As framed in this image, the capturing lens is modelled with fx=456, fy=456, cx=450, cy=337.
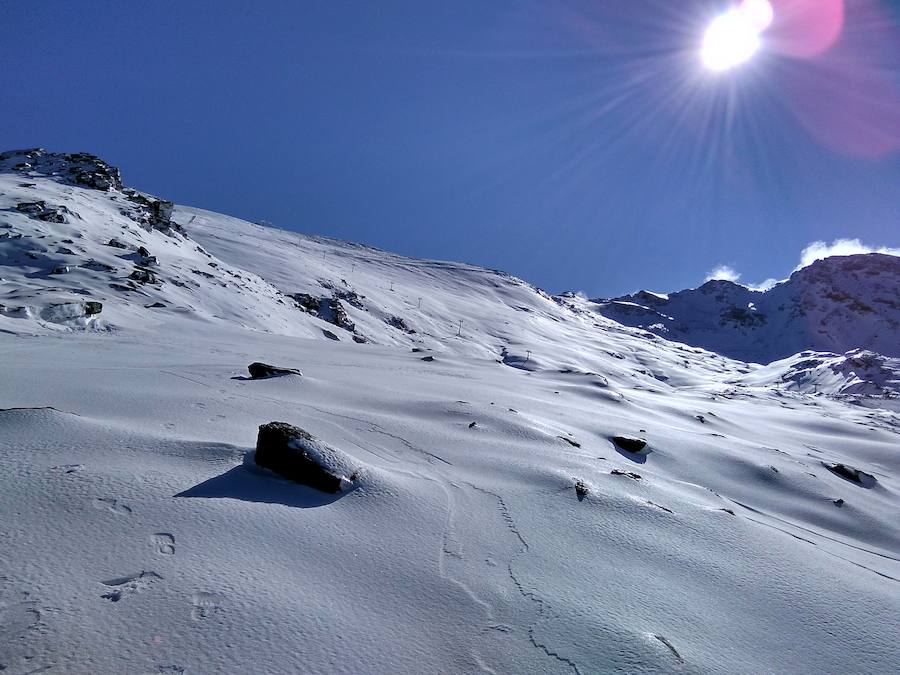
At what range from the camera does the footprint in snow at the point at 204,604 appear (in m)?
2.31

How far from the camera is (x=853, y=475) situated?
11.6m

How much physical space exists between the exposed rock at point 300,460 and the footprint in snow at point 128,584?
1485mm

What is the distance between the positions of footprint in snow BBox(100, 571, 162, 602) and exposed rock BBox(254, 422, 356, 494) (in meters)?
1.48

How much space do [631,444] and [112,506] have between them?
7841 mm

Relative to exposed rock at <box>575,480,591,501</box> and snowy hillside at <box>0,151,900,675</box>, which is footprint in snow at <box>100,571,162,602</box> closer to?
snowy hillside at <box>0,151,900,675</box>

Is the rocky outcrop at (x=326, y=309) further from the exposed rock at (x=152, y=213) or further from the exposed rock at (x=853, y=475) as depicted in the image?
the exposed rock at (x=853, y=475)

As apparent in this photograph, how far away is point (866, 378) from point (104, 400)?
10103cm

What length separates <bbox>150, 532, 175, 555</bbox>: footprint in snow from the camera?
8.98ft

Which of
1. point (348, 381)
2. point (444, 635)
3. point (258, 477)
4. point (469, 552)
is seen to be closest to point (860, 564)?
point (469, 552)

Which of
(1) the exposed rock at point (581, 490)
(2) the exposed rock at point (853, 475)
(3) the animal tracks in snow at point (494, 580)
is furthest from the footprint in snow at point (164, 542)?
(2) the exposed rock at point (853, 475)

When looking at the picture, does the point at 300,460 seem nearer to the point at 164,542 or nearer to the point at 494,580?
the point at 164,542

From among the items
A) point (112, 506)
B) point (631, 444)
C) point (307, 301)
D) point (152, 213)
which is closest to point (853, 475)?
point (631, 444)

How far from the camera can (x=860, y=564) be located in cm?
534

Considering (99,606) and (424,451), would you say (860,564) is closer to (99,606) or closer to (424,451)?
(424,451)
